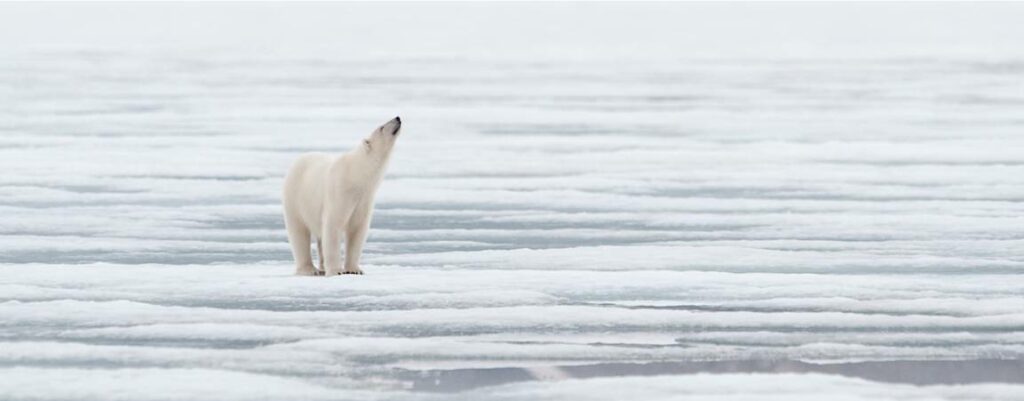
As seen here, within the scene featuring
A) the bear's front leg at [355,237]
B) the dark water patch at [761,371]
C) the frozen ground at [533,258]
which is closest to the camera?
the dark water patch at [761,371]

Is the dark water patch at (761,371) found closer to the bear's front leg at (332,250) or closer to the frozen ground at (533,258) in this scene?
the frozen ground at (533,258)

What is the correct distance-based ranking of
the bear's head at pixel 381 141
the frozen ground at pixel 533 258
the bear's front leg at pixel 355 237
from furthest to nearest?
the bear's front leg at pixel 355 237, the bear's head at pixel 381 141, the frozen ground at pixel 533 258

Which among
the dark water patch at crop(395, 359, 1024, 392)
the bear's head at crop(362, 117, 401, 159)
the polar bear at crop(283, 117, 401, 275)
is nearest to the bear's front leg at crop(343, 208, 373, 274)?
the polar bear at crop(283, 117, 401, 275)

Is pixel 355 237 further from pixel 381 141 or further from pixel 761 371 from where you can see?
pixel 761 371

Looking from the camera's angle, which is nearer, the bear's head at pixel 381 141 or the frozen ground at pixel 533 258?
the frozen ground at pixel 533 258

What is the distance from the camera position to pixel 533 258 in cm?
662

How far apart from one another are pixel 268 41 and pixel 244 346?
25805 millimetres

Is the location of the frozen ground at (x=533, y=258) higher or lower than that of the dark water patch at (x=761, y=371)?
higher

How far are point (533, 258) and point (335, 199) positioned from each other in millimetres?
860

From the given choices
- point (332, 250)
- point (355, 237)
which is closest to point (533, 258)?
point (355, 237)

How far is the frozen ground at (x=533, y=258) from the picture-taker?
4609mm

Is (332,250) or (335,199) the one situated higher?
(335,199)

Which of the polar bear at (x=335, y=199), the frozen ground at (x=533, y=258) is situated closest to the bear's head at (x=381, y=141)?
the polar bear at (x=335, y=199)

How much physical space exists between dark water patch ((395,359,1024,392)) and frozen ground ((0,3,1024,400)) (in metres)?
0.01
